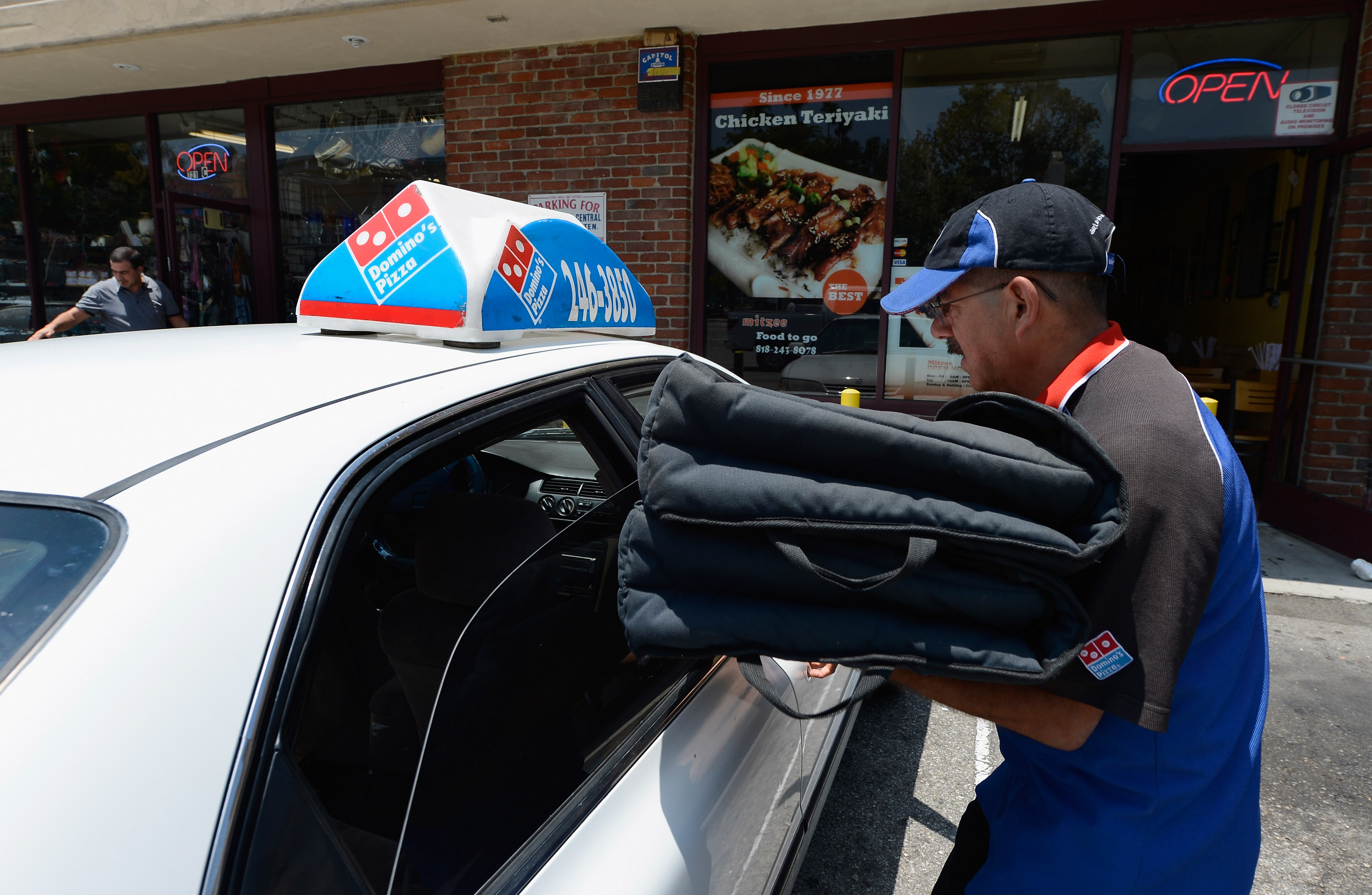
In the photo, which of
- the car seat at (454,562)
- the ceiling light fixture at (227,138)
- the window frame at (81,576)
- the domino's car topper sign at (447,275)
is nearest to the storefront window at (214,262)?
the ceiling light fixture at (227,138)

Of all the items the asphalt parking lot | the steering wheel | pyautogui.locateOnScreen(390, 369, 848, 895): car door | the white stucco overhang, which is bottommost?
the asphalt parking lot

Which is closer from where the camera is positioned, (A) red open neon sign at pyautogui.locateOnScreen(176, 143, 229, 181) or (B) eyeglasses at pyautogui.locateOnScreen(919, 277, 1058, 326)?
(B) eyeglasses at pyautogui.locateOnScreen(919, 277, 1058, 326)

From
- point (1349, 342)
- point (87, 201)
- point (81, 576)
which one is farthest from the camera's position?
point (87, 201)

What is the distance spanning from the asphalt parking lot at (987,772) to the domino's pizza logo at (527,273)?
1755 millimetres

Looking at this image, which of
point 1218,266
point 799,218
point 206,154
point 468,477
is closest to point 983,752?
point 468,477

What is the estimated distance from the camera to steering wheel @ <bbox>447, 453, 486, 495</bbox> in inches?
92.1

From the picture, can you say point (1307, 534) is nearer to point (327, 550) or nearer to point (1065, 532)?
point (1065, 532)

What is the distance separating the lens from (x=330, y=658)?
100cm

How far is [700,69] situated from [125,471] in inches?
232

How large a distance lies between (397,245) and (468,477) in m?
0.89

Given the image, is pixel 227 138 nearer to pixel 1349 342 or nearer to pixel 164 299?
pixel 164 299

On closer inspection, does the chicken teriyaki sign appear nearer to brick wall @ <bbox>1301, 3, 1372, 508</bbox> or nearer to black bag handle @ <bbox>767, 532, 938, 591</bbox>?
brick wall @ <bbox>1301, 3, 1372, 508</bbox>

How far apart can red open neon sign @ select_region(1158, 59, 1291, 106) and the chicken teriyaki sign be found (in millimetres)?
1833

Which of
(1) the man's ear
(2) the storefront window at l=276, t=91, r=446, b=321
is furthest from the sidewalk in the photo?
(2) the storefront window at l=276, t=91, r=446, b=321
